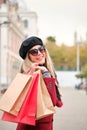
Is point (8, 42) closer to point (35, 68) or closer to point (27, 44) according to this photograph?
point (27, 44)

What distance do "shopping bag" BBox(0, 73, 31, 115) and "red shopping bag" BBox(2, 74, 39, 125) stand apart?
0.05 m

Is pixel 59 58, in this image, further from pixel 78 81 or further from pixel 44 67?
pixel 44 67

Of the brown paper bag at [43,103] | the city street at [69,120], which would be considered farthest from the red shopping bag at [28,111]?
the city street at [69,120]

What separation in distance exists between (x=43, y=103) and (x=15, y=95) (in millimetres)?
251

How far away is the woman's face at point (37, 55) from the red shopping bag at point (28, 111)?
0.32 metres

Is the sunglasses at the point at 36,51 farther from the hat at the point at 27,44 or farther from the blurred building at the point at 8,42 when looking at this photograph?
the blurred building at the point at 8,42

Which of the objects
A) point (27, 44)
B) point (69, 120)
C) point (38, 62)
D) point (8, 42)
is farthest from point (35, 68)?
point (8, 42)

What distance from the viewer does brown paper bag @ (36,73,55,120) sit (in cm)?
438

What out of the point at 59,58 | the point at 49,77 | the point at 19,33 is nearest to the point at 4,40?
the point at 19,33

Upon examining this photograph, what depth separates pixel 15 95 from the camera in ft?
14.7

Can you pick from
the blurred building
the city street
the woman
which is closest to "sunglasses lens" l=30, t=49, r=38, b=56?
the woman

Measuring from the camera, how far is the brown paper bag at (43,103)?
4.38 m

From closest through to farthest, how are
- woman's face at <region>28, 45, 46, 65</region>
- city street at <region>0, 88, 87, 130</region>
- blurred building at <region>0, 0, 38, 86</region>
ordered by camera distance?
woman's face at <region>28, 45, 46, 65</region>
city street at <region>0, 88, 87, 130</region>
blurred building at <region>0, 0, 38, 86</region>

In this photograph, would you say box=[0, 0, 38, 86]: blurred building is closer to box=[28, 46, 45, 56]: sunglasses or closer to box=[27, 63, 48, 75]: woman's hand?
box=[28, 46, 45, 56]: sunglasses
